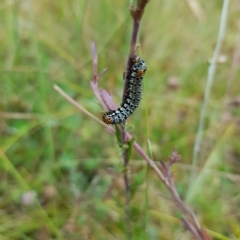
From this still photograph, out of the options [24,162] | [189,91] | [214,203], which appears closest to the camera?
[214,203]

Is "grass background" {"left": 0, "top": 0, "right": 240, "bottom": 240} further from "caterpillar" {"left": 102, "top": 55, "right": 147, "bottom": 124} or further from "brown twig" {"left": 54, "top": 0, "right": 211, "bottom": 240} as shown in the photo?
"caterpillar" {"left": 102, "top": 55, "right": 147, "bottom": 124}

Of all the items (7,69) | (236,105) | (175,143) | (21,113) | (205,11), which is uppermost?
(205,11)

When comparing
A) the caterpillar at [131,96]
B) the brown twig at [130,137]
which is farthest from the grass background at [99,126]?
the caterpillar at [131,96]

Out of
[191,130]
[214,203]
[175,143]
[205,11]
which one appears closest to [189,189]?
[214,203]

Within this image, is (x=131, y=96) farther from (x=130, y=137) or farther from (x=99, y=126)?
(x=99, y=126)

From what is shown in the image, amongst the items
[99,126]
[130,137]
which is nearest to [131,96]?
[130,137]

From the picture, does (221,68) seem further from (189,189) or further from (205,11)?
(189,189)

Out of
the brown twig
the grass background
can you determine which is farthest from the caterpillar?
the grass background
